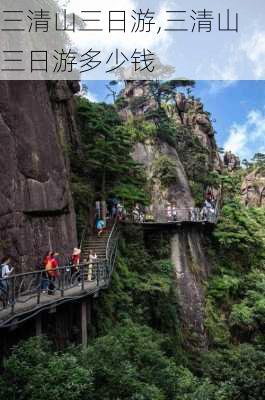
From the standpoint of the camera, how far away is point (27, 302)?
11344mm

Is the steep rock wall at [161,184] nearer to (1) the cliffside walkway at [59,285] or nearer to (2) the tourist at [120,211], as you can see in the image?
(2) the tourist at [120,211]

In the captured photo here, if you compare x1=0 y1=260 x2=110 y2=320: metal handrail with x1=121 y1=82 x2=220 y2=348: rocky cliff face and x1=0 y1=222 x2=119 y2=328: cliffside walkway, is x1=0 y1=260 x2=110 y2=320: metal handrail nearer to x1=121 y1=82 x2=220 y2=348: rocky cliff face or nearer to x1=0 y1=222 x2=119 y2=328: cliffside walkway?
x1=0 y1=222 x2=119 y2=328: cliffside walkway

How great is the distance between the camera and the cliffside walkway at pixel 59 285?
9994 mm

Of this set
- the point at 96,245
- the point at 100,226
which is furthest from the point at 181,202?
the point at 96,245

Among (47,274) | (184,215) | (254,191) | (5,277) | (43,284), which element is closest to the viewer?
(5,277)

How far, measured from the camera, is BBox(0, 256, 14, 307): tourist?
9.99 meters

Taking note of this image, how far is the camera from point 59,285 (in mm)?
13297

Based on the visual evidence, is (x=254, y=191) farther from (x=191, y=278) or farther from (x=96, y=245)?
(x=96, y=245)

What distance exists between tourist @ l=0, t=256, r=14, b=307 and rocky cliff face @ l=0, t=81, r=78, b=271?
20.8 inches

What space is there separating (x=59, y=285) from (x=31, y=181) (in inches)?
153

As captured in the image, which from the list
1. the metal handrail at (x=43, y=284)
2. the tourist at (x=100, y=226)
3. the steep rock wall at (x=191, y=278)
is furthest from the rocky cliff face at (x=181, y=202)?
the metal handrail at (x=43, y=284)

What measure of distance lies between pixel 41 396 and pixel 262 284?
20525mm

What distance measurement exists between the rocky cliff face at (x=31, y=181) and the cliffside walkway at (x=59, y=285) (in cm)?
110

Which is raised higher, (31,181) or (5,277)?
(31,181)
